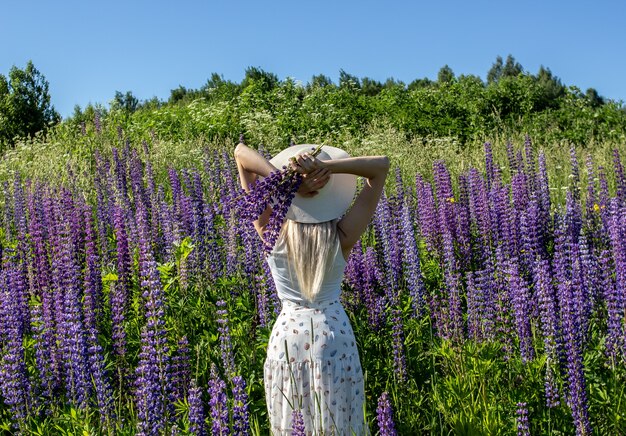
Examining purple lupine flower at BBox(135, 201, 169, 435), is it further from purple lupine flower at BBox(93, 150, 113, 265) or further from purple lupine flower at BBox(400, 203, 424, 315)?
purple lupine flower at BBox(93, 150, 113, 265)

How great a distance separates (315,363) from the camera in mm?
3816

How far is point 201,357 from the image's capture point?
5.38 metres

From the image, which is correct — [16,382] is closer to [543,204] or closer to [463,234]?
[463,234]

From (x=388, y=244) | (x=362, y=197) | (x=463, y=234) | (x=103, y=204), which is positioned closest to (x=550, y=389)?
(x=362, y=197)

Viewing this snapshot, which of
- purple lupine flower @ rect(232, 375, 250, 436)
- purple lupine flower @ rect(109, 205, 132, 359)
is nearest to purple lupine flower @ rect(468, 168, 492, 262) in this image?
purple lupine flower @ rect(109, 205, 132, 359)

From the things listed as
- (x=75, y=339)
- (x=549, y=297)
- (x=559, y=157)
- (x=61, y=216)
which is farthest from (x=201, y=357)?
(x=559, y=157)

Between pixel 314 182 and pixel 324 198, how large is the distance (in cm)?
17

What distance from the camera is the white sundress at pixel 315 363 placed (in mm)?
3818

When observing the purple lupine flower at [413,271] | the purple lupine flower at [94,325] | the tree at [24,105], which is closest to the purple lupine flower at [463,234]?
the purple lupine flower at [413,271]

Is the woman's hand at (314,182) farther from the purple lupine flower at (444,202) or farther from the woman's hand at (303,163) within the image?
the purple lupine flower at (444,202)

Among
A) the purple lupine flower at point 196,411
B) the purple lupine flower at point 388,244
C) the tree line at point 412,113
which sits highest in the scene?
the tree line at point 412,113

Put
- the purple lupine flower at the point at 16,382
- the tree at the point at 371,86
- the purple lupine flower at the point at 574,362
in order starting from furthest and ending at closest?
the tree at the point at 371,86 → the purple lupine flower at the point at 16,382 → the purple lupine flower at the point at 574,362

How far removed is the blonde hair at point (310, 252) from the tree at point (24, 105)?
22.9m

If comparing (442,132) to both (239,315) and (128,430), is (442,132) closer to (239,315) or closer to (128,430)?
(239,315)
